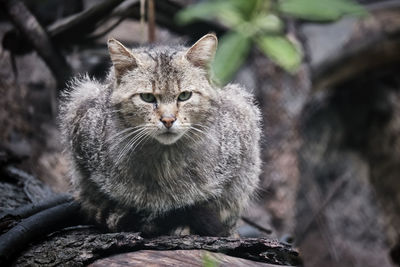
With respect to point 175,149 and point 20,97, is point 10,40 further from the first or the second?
point 175,149

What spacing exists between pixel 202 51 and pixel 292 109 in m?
3.65

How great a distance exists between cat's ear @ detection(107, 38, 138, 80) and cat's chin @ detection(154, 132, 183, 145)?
1.60 ft

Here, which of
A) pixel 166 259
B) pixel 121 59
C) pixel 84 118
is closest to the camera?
Answer: pixel 166 259

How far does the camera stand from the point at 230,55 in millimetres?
1152

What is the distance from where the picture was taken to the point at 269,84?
6418 mm

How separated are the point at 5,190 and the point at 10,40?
1607 mm

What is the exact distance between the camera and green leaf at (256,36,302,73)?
44.8 inches

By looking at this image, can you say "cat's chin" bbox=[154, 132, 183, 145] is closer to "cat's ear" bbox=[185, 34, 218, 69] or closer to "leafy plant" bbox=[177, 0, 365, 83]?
"cat's ear" bbox=[185, 34, 218, 69]

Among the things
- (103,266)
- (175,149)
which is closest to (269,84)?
(175,149)

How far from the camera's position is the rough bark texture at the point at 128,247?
2.81m

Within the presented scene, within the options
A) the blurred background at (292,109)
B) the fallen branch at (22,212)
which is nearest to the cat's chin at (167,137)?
the blurred background at (292,109)

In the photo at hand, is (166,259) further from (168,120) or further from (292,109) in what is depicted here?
(292,109)

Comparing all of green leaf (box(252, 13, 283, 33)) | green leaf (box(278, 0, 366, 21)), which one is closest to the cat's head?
green leaf (box(252, 13, 283, 33))

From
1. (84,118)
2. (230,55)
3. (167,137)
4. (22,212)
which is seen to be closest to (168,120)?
(167,137)
